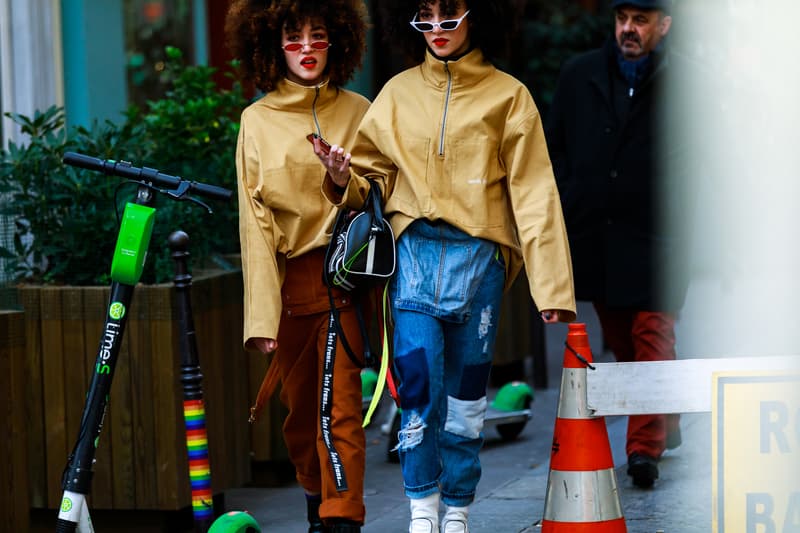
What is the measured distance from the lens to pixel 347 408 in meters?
4.76

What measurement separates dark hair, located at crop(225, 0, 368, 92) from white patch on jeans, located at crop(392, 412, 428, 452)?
4.08 ft

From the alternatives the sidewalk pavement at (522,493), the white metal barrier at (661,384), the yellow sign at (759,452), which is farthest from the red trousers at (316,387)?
the yellow sign at (759,452)

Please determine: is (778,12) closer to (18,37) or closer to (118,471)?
(118,471)

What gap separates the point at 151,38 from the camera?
8.48m

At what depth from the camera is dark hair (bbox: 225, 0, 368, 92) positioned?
4898 mm

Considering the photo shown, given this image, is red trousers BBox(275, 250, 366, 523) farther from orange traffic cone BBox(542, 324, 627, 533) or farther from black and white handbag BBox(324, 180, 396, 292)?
orange traffic cone BBox(542, 324, 627, 533)

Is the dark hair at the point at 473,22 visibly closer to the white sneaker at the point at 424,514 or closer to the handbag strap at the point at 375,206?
the handbag strap at the point at 375,206

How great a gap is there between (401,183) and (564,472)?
1101 millimetres

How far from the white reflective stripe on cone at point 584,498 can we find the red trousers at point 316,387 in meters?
0.71

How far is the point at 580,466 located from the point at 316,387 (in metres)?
1.08

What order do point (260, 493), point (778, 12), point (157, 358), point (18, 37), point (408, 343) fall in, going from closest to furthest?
point (778, 12) < point (408, 343) < point (157, 358) < point (260, 493) < point (18, 37)

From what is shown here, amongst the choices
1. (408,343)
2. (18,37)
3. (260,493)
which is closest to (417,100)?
(408,343)

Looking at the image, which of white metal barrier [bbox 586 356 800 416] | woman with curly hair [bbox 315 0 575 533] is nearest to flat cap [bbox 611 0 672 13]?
woman with curly hair [bbox 315 0 575 533]

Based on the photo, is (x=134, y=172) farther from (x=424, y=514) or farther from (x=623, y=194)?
(x=623, y=194)
